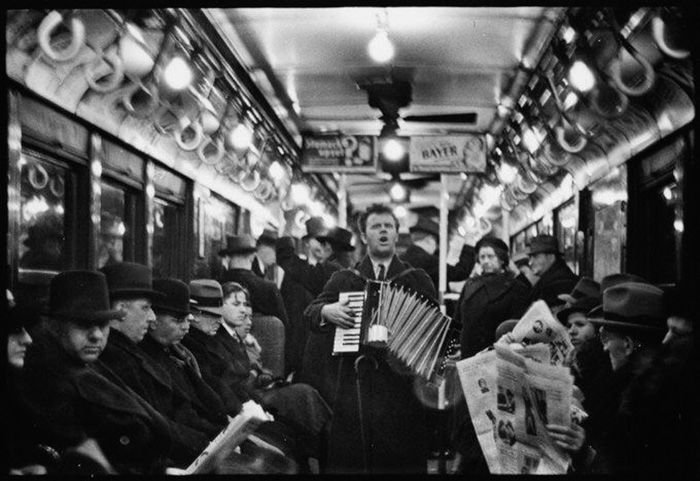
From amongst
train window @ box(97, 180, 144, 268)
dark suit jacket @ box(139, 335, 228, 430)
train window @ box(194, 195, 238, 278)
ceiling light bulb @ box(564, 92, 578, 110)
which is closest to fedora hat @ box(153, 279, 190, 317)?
dark suit jacket @ box(139, 335, 228, 430)

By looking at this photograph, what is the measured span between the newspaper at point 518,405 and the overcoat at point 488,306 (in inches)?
78.5

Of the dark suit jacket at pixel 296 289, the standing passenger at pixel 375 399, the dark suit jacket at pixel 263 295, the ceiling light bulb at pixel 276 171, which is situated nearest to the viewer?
the standing passenger at pixel 375 399

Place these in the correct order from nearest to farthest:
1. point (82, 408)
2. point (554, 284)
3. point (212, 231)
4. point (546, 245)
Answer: point (82, 408) < point (554, 284) < point (546, 245) < point (212, 231)

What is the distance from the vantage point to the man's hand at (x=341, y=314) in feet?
14.7

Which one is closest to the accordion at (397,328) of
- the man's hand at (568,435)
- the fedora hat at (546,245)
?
the man's hand at (568,435)

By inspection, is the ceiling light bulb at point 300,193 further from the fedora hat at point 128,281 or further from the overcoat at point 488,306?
the fedora hat at point 128,281

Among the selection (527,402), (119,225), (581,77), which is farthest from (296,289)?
(527,402)

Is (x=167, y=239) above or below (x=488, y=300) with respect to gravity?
above

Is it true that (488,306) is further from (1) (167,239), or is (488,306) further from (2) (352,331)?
Answer: (1) (167,239)

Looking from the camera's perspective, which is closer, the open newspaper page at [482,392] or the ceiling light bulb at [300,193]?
the open newspaper page at [482,392]

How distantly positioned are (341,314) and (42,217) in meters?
1.83

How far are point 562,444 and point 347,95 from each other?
5.37 m

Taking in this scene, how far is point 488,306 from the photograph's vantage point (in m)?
5.70

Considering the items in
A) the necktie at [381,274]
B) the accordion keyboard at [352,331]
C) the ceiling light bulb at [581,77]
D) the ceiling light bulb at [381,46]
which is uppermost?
the ceiling light bulb at [381,46]
